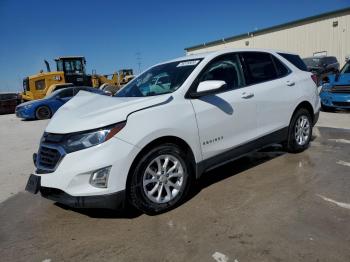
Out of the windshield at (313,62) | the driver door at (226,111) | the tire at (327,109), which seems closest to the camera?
the driver door at (226,111)

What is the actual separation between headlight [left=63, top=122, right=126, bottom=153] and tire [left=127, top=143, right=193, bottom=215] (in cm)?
42

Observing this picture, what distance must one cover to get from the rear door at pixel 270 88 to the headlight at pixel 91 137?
219 cm

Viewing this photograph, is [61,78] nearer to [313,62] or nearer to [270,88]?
[313,62]

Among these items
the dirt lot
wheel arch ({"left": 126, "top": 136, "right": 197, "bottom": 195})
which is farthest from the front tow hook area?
wheel arch ({"left": 126, "top": 136, "right": 197, "bottom": 195})

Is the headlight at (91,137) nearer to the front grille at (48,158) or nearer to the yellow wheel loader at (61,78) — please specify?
the front grille at (48,158)

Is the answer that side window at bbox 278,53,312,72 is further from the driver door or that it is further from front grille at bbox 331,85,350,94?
front grille at bbox 331,85,350,94

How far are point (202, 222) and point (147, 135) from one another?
106 cm

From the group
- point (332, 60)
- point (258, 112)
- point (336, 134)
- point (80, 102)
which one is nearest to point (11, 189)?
point (80, 102)

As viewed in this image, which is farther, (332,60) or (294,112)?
(332,60)

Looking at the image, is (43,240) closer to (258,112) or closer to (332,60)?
(258,112)

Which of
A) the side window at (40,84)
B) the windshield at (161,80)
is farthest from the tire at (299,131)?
the side window at (40,84)

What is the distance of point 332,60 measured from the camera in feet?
61.9

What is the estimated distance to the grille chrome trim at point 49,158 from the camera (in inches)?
133

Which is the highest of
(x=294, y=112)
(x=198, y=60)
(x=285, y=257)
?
(x=198, y=60)
